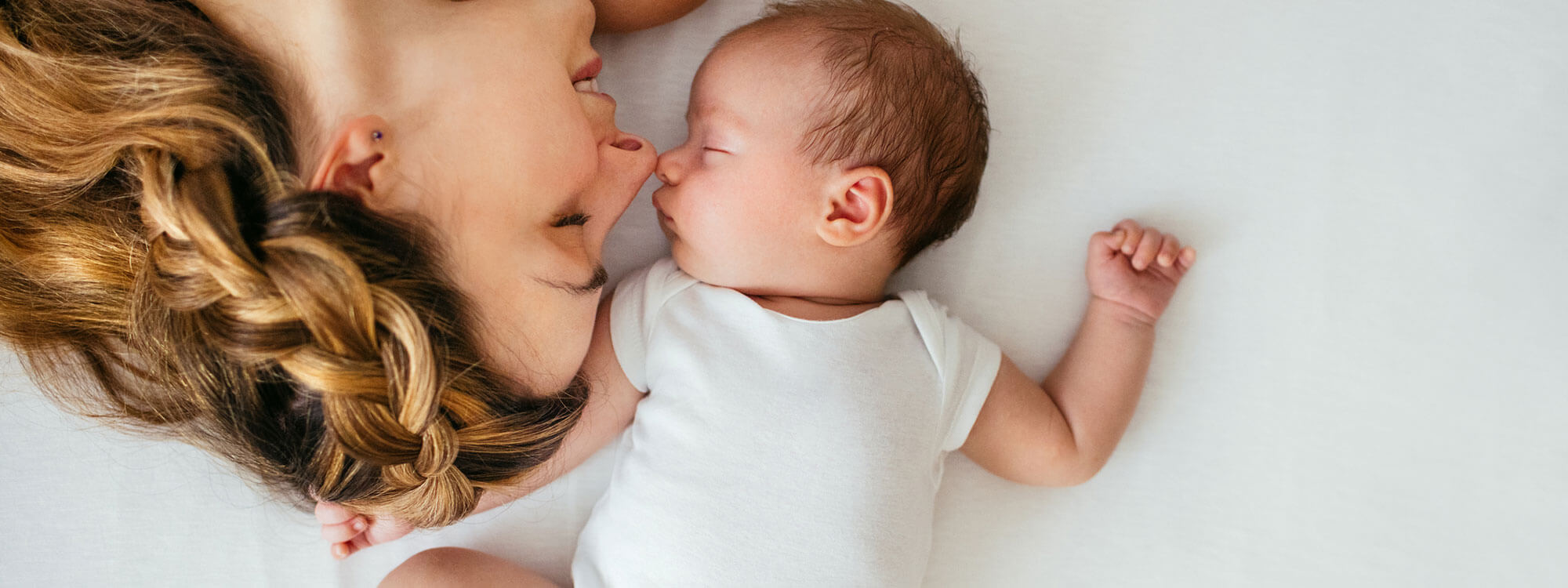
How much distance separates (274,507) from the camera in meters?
1.15

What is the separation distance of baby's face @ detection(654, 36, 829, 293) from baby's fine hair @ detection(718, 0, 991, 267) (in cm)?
3

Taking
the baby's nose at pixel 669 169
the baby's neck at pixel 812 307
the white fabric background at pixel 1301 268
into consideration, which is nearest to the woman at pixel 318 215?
the baby's nose at pixel 669 169

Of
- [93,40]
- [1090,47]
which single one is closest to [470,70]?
[93,40]

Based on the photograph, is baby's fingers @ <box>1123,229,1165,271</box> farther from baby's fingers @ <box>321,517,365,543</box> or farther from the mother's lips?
baby's fingers @ <box>321,517,365,543</box>

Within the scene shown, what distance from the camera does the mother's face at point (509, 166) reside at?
0.81m

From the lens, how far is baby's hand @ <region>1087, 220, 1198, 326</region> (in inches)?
46.5

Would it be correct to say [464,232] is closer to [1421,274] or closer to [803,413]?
[803,413]

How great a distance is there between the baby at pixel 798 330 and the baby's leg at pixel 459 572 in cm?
8

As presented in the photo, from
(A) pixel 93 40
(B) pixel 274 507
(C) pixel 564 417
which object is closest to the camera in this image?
(A) pixel 93 40

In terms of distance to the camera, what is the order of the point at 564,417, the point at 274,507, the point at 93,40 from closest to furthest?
the point at 93,40 < the point at 564,417 < the point at 274,507

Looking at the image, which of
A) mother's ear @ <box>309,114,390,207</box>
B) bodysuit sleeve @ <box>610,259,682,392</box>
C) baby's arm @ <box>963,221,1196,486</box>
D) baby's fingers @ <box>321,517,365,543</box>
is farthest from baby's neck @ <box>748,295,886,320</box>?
baby's fingers @ <box>321,517,365,543</box>

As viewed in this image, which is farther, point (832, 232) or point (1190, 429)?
point (1190, 429)

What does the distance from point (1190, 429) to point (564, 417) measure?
86cm

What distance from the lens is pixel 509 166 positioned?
0.83 metres
